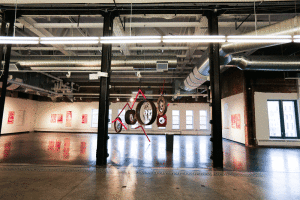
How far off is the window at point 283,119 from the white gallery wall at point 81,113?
243 inches

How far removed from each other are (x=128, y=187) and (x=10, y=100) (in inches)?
526

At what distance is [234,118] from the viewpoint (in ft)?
29.5

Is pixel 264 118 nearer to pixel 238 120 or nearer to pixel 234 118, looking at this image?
pixel 238 120

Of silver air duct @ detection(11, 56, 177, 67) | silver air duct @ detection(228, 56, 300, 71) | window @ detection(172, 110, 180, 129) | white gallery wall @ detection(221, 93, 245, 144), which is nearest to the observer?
silver air duct @ detection(228, 56, 300, 71)

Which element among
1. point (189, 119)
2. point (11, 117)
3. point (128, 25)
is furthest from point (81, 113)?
point (128, 25)

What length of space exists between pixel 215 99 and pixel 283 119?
607cm

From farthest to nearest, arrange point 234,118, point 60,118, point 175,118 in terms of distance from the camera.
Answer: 1. point 60,118
2. point 175,118
3. point 234,118

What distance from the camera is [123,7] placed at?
419 centimetres

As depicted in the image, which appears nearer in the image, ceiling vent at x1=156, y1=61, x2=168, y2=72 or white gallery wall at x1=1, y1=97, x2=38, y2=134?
ceiling vent at x1=156, y1=61, x2=168, y2=72

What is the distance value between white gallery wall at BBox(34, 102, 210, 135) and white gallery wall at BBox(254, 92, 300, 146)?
6264 millimetres

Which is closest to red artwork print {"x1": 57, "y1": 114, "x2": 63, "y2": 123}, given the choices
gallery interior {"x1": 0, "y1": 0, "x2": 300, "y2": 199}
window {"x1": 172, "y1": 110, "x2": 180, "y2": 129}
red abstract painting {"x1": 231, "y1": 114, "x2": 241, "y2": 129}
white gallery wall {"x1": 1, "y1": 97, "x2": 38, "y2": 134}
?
white gallery wall {"x1": 1, "y1": 97, "x2": 38, "y2": 134}

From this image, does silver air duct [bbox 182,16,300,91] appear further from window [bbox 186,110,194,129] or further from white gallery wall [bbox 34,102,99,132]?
white gallery wall [bbox 34,102,99,132]

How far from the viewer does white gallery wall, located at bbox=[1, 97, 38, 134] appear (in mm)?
11352

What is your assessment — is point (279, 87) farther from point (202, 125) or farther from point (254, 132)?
point (202, 125)
